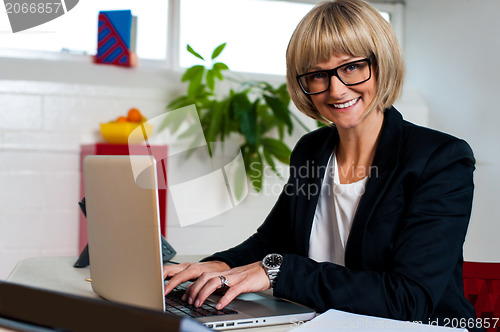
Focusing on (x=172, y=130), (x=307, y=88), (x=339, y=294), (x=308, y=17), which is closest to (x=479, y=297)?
(x=339, y=294)

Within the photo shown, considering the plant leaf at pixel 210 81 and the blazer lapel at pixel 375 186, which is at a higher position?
the plant leaf at pixel 210 81

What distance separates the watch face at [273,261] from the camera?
1027 millimetres

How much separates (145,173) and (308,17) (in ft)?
2.17

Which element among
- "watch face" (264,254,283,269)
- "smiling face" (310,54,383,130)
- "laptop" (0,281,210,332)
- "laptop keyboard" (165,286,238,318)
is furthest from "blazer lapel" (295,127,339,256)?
"laptop" (0,281,210,332)

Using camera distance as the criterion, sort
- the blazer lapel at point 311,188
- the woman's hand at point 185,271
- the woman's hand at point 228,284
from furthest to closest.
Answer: the blazer lapel at point 311,188, the woman's hand at point 185,271, the woman's hand at point 228,284

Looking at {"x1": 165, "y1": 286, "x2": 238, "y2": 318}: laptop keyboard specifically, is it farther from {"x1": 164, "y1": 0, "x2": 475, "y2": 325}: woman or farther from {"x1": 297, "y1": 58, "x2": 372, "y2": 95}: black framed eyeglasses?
{"x1": 297, "y1": 58, "x2": 372, "y2": 95}: black framed eyeglasses

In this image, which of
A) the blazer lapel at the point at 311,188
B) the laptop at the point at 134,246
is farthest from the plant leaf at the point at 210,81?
the laptop at the point at 134,246

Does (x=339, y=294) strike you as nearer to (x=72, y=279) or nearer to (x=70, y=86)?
(x=72, y=279)

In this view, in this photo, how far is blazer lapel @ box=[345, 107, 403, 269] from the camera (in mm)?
1161

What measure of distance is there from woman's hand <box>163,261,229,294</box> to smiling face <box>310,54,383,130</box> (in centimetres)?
44

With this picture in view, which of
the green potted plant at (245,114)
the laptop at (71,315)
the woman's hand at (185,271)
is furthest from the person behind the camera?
the green potted plant at (245,114)

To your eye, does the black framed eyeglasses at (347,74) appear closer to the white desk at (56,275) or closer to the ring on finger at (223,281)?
the ring on finger at (223,281)

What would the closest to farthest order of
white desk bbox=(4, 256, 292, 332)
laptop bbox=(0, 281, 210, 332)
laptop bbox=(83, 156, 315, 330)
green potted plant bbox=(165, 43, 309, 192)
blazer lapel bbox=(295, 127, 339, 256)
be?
laptop bbox=(0, 281, 210, 332) < laptop bbox=(83, 156, 315, 330) < white desk bbox=(4, 256, 292, 332) < blazer lapel bbox=(295, 127, 339, 256) < green potted plant bbox=(165, 43, 309, 192)

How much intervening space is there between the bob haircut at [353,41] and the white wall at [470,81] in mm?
1737
